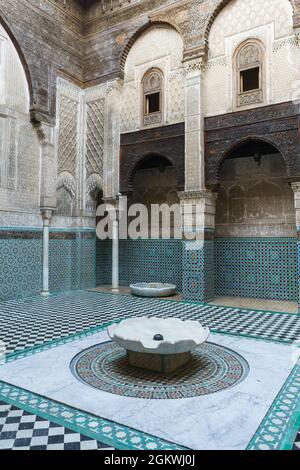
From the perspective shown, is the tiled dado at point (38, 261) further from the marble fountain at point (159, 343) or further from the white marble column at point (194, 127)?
the marble fountain at point (159, 343)

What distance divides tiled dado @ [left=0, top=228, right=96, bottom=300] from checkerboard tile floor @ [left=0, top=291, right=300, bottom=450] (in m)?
0.33

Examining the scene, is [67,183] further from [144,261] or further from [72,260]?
[144,261]

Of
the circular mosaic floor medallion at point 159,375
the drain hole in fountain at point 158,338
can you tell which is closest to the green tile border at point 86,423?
the circular mosaic floor medallion at point 159,375

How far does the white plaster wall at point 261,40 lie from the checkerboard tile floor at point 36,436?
4.96 m

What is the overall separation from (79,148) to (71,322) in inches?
161

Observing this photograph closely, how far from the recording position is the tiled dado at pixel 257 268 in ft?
19.6

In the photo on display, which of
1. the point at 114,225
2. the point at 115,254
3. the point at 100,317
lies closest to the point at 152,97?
the point at 114,225

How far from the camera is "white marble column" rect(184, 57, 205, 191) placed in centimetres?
579

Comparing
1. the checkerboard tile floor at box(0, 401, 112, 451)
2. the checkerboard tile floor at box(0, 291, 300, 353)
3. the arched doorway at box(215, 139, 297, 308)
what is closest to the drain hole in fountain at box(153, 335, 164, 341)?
the checkerboard tile floor at box(0, 401, 112, 451)

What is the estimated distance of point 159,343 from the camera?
8.55 feet

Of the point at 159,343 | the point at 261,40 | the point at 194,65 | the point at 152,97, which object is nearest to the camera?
the point at 159,343

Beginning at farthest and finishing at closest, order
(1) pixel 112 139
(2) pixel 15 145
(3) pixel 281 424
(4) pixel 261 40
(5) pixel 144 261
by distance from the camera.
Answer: (5) pixel 144 261, (1) pixel 112 139, (2) pixel 15 145, (4) pixel 261 40, (3) pixel 281 424

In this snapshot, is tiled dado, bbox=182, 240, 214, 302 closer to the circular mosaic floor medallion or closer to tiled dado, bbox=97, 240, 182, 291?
tiled dado, bbox=97, 240, 182, 291

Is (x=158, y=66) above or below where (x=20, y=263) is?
above
